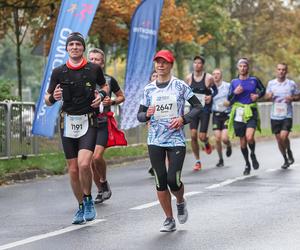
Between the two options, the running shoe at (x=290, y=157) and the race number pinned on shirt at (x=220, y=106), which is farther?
the race number pinned on shirt at (x=220, y=106)

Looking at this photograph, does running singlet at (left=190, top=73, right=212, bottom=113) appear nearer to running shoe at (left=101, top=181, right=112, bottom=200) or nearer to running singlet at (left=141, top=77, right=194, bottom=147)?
running shoe at (left=101, top=181, right=112, bottom=200)

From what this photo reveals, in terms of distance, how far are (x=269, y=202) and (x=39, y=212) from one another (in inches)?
109

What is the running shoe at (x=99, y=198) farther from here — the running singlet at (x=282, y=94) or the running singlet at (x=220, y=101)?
the running singlet at (x=220, y=101)

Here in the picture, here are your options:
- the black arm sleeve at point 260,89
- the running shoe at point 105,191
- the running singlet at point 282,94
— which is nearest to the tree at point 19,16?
the running singlet at point 282,94

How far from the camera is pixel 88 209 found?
10367 millimetres

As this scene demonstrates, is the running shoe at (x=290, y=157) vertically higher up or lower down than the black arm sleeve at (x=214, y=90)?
lower down

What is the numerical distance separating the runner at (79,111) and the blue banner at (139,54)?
1169 centimetres

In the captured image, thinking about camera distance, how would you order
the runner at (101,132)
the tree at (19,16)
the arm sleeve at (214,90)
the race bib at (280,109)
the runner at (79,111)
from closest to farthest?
1. the runner at (79,111)
2. the runner at (101,132)
3. the arm sleeve at (214,90)
4. the race bib at (280,109)
5. the tree at (19,16)

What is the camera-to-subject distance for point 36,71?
9069 cm

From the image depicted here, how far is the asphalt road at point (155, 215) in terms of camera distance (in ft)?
29.1

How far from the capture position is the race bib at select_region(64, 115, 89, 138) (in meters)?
10.2

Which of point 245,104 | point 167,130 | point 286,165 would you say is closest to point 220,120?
point 286,165

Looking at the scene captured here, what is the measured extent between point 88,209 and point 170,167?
47.6 inches

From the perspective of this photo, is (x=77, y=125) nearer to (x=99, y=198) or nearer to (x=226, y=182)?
(x=99, y=198)
